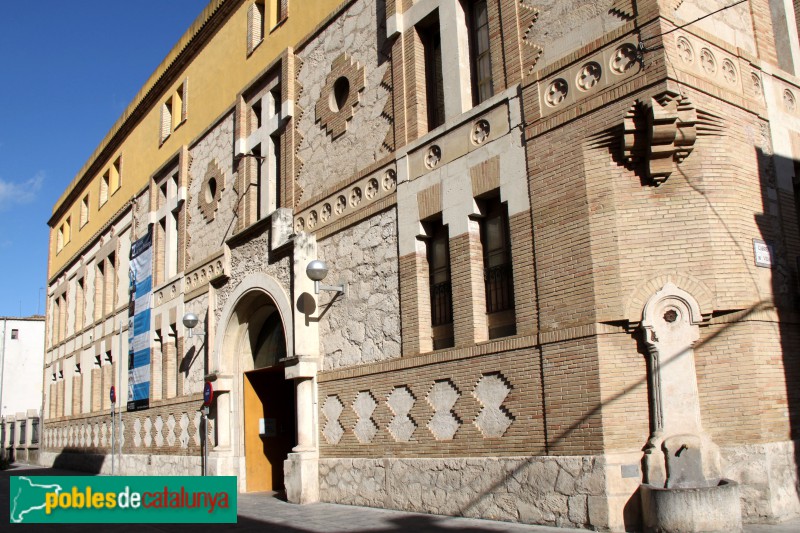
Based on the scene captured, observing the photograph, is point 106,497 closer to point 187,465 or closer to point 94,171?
point 187,465

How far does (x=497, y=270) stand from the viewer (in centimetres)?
1050

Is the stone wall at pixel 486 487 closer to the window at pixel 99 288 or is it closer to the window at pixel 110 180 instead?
the window at pixel 99 288

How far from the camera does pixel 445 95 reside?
11.5 metres

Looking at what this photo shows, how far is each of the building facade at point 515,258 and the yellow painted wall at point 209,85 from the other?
205 mm

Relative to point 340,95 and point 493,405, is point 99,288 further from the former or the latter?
point 493,405

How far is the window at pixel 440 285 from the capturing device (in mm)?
11297

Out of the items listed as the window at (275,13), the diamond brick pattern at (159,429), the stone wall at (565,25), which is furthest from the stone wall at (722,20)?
the diamond brick pattern at (159,429)

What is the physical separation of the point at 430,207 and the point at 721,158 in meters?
4.16

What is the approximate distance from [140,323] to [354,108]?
38.8ft

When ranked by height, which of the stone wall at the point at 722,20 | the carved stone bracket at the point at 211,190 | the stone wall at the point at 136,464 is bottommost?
the stone wall at the point at 136,464

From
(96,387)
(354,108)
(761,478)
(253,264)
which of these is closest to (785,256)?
(761,478)

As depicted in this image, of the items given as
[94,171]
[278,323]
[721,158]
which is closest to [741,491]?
[721,158]

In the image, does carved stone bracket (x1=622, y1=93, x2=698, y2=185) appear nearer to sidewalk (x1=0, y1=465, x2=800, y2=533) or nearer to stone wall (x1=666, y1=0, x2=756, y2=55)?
stone wall (x1=666, y1=0, x2=756, y2=55)

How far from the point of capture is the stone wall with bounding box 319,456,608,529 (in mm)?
8469
